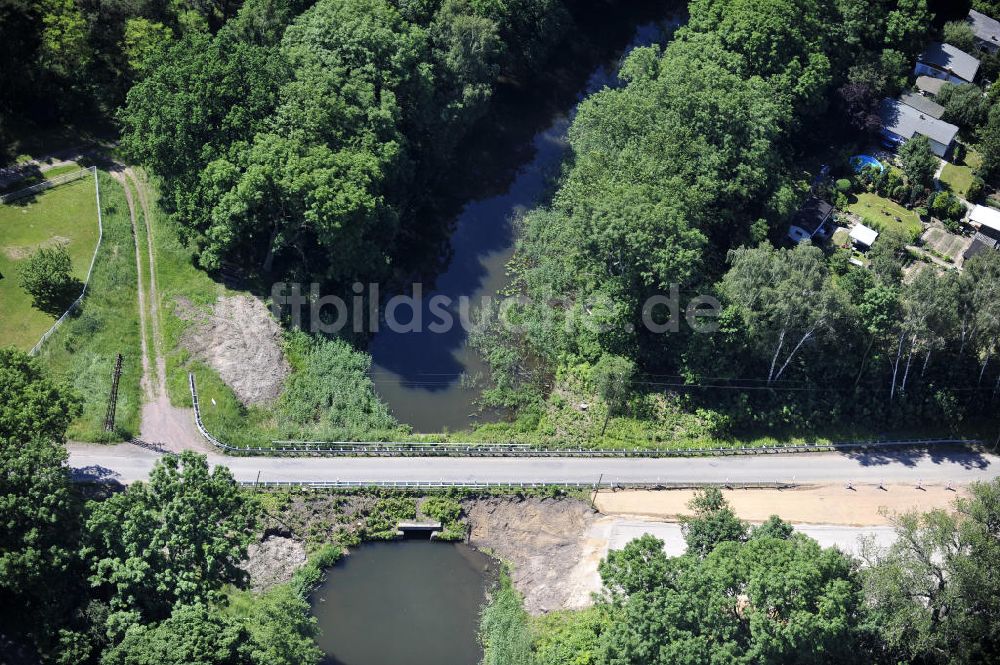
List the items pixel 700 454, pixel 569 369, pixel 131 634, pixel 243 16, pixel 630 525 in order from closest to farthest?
pixel 131 634, pixel 630 525, pixel 700 454, pixel 569 369, pixel 243 16

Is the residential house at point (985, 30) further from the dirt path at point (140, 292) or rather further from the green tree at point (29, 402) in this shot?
the green tree at point (29, 402)

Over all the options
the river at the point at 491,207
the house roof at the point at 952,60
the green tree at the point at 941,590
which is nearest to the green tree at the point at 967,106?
the house roof at the point at 952,60

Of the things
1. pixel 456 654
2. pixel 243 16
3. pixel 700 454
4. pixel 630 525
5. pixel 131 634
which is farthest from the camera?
pixel 243 16

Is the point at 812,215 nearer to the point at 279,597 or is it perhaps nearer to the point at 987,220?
the point at 987,220

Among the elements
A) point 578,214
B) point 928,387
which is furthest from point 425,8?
point 928,387

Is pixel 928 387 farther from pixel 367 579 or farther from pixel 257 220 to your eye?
pixel 257 220

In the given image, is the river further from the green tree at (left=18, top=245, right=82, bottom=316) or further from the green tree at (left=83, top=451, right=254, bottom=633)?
the green tree at (left=18, top=245, right=82, bottom=316)

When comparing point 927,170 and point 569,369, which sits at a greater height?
point 927,170
